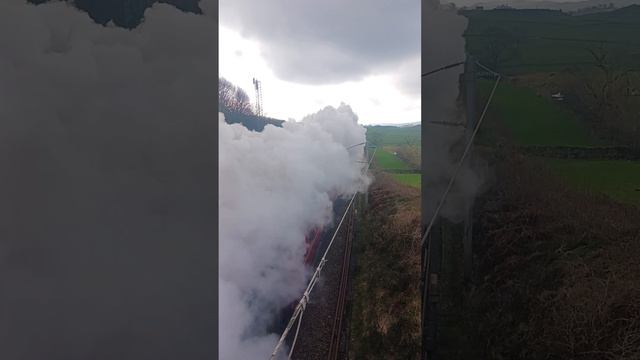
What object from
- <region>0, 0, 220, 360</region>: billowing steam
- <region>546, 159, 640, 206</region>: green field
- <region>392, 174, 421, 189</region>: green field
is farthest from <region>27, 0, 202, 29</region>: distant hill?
<region>546, 159, 640, 206</region>: green field

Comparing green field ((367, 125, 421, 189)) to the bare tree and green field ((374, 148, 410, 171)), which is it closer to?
green field ((374, 148, 410, 171))

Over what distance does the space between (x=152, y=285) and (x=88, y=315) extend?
16.5 inches

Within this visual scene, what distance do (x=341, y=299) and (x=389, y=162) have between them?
3.48 feet

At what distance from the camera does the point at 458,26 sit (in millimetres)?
2375

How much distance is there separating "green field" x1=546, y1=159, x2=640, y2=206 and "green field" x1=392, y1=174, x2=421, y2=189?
891 mm

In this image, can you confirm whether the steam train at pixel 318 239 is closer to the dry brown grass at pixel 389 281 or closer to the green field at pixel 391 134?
the dry brown grass at pixel 389 281

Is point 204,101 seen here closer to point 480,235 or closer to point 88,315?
point 88,315

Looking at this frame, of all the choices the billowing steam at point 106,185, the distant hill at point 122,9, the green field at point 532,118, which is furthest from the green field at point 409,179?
the distant hill at point 122,9

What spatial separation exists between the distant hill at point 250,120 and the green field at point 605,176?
1947mm

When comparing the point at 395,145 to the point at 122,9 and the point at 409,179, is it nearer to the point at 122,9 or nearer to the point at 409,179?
the point at 409,179

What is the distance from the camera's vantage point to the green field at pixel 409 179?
2467 mm

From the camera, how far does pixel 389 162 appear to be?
2.57 m

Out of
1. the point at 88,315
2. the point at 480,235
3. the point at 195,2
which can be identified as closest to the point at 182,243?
the point at 88,315

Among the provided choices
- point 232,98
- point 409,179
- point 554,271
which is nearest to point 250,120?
point 232,98
